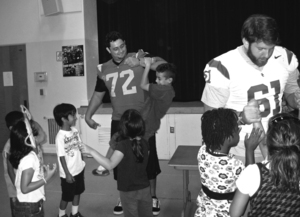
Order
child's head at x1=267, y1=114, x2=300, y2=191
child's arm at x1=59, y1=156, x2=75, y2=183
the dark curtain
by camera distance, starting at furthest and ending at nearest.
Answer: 1. the dark curtain
2. child's arm at x1=59, y1=156, x2=75, y2=183
3. child's head at x1=267, y1=114, x2=300, y2=191

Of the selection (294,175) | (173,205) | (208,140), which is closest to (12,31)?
(173,205)

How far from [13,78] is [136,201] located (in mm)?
4736

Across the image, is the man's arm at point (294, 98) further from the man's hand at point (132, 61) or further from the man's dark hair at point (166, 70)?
the man's hand at point (132, 61)

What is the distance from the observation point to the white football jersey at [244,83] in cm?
168

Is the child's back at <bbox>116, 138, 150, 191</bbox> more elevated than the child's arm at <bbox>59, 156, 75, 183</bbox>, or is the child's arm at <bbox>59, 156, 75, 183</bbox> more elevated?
the child's back at <bbox>116, 138, 150, 191</bbox>

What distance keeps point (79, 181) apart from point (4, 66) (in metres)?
4.15

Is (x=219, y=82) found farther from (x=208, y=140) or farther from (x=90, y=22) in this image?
(x=90, y=22)

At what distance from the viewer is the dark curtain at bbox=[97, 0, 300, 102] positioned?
17.1 ft

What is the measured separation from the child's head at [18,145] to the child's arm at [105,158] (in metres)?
0.45

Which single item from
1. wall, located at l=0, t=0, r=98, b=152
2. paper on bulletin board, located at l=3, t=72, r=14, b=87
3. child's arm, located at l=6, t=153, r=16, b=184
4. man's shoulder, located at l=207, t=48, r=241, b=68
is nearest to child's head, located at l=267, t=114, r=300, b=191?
man's shoulder, located at l=207, t=48, r=241, b=68

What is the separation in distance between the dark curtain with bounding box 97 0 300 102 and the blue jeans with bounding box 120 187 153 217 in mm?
3735

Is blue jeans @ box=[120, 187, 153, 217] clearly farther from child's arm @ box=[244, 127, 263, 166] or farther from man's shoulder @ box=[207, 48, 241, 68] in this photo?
man's shoulder @ box=[207, 48, 241, 68]

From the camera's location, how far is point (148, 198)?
1992 mm

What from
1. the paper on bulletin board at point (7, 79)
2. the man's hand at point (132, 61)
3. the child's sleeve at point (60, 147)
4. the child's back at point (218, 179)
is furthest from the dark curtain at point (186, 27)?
the child's back at point (218, 179)
